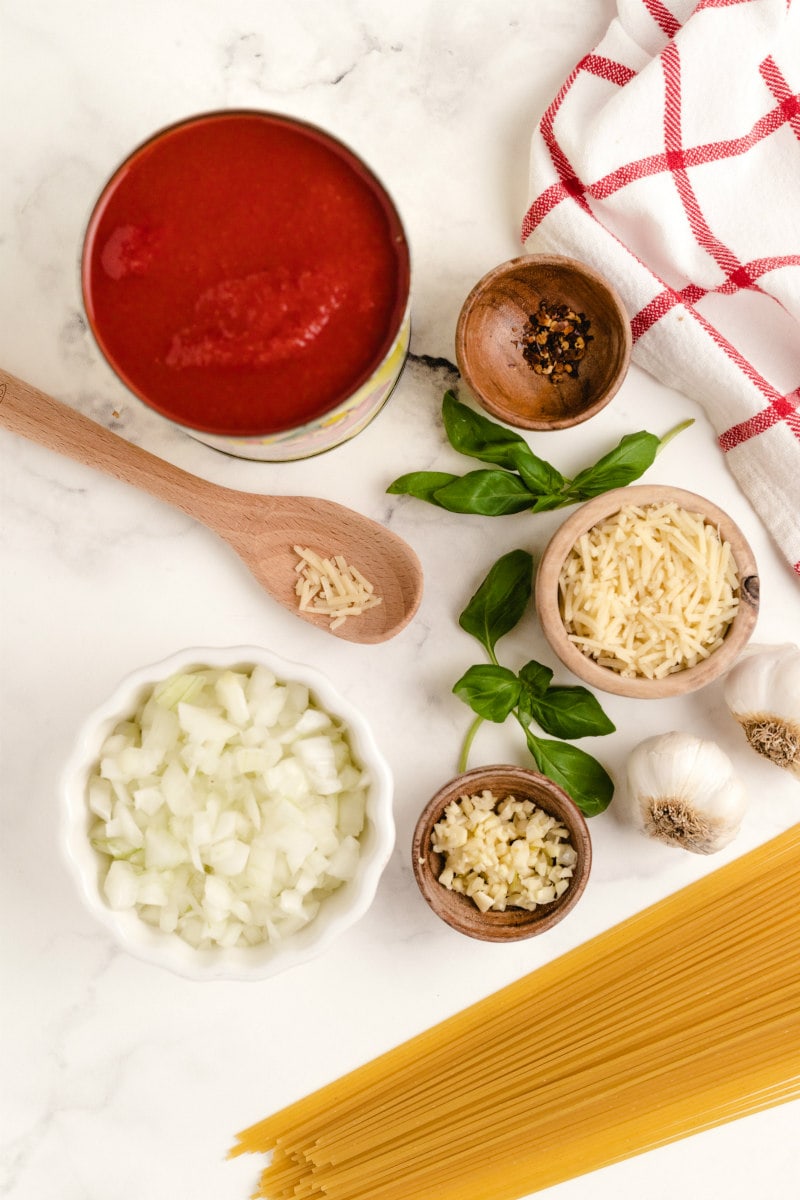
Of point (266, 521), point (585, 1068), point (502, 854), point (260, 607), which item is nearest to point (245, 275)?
point (266, 521)

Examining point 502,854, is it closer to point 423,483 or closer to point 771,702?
point 771,702

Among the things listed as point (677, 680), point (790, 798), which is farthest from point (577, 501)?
point (790, 798)

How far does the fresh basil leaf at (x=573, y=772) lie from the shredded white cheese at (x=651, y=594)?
0.16 meters

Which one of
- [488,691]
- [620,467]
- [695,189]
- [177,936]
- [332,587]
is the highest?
[695,189]

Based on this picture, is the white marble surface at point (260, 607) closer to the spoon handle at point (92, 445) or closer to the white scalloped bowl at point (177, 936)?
the spoon handle at point (92, 445)

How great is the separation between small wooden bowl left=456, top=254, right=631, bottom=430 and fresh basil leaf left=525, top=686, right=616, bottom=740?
396mm

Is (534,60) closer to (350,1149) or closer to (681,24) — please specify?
(681,24)

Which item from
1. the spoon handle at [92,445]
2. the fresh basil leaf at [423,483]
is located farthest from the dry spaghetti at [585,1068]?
the spoon handle at [92,445]

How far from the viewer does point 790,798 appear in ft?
5.35

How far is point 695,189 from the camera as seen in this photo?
5.03 ft

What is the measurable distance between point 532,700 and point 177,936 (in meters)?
0.61

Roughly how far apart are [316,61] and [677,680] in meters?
1.08

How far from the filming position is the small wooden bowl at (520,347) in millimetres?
1457

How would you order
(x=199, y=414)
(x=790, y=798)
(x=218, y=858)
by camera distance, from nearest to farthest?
(x=199, y=414) < (x=218, y=858) < (x=790, y=798)
